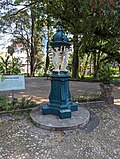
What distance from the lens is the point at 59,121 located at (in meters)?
3.85

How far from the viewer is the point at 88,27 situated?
5781 mm

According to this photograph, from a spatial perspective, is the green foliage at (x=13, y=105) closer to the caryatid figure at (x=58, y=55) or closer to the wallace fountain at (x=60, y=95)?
the wallace fountain at (x=60, y=95)

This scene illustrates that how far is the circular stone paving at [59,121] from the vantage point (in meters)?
3.65

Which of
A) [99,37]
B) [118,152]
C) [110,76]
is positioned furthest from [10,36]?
[118,152]

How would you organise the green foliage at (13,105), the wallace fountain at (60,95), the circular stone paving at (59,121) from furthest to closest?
1. the green foliage at (13,105)
2. the wallace fountain at (60,95)
3. the circular stone paving at (59,121)

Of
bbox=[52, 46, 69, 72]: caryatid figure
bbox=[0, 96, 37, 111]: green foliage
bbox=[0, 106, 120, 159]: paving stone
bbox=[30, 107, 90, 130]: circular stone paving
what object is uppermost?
bbox=[52, 46, 69, 72]: caryatid figure

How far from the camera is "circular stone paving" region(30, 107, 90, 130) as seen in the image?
3.65m

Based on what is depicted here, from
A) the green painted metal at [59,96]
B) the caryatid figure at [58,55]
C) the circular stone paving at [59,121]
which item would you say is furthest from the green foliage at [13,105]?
the caryatid figure at [58,55]

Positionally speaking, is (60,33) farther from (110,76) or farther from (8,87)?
(110,76)

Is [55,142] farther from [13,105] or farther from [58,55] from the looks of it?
[58,55]

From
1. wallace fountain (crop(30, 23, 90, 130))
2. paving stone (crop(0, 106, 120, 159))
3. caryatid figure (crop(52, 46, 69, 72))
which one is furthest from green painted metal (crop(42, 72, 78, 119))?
paving stone (crop(0, 106, 120, 159))

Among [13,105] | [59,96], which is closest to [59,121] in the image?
[59,96]

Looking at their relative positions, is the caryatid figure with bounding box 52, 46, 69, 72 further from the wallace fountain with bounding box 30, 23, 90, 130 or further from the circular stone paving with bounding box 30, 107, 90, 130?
the circular stone paving with bounding box 30, 107, 90, 130

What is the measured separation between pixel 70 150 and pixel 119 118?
1.90m
